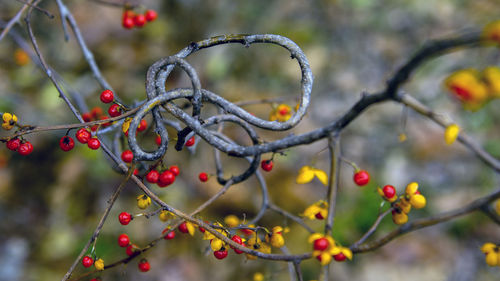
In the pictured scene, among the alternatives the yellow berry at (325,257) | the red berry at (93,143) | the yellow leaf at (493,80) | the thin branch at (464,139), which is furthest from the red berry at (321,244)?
the red berry at (93,143)

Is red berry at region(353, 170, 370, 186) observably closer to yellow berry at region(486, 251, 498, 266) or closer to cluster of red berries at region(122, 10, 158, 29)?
yellow berry at region(486, 251, 498, 266)

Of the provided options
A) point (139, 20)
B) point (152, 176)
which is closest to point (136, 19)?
point (139, 20)

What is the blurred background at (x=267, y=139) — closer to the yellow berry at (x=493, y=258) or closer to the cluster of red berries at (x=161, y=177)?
the cluster of red berries at (x=161, y=177)

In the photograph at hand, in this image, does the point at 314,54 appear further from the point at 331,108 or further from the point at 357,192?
the point at 357,192

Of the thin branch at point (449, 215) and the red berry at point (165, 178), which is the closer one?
the thin branch at point (449, 215)

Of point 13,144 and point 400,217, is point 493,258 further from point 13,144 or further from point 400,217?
point 13,144

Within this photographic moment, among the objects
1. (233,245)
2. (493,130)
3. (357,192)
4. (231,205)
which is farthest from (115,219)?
(493,130)

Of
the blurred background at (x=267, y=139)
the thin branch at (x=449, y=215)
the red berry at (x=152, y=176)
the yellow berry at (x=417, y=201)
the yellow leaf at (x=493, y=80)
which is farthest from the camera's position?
the blurred background at (x=267, y=139)

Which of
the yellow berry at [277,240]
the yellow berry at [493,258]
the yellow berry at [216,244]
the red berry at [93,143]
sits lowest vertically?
the yellow berry at [493,258]
